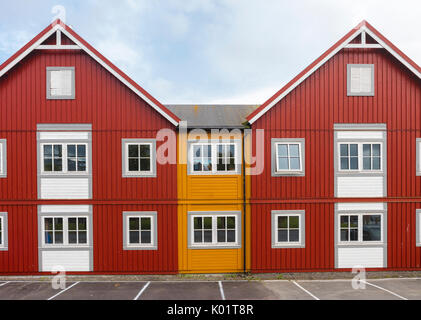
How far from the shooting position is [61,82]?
1380 cm

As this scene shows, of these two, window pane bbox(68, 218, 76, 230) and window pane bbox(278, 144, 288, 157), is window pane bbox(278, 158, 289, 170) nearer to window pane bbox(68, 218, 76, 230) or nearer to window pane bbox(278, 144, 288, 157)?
window pane bbox(278, 144, 288, 157)

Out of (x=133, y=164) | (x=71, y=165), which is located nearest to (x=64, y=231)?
(x=71, y=165)

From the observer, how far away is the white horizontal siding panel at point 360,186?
1407cm

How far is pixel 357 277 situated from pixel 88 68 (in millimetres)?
15576

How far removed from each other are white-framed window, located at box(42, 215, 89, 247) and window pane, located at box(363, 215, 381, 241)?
1293 cm

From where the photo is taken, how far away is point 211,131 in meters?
14.0

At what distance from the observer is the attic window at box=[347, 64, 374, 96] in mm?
14094

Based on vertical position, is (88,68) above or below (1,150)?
above

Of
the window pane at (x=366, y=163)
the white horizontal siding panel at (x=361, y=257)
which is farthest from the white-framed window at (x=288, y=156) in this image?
the white horizontal siding panel at (x=361, y=257)

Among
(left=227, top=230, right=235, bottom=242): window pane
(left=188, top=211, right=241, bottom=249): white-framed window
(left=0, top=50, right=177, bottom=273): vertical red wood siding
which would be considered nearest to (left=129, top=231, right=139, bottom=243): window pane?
(left=0, top=50, right=177, bottom=273): vertical red wood siding
